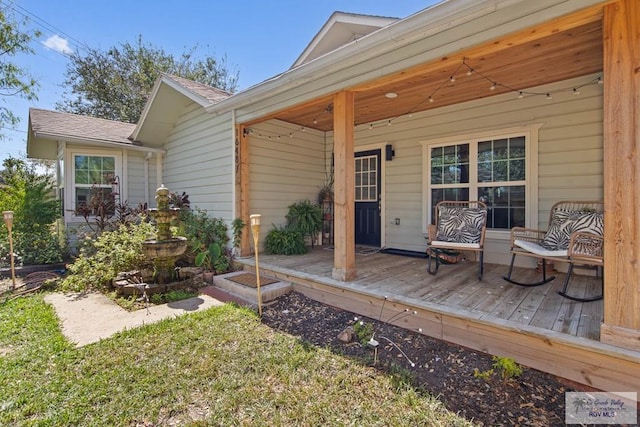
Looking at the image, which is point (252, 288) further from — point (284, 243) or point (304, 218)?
point (304, 218)

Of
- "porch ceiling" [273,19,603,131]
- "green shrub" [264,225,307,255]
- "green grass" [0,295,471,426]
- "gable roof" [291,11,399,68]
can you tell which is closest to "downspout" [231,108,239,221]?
"green shrub" [264,225,307,255]

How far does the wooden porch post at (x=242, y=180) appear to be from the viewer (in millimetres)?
5348

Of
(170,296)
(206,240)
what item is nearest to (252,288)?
(170,296)

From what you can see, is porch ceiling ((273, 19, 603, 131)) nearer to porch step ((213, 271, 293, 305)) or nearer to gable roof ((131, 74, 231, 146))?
gable roof ((131, 74, 231, 146))

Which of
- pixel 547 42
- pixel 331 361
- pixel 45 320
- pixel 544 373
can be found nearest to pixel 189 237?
pixel 45 320

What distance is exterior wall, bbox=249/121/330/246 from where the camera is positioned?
567 centimetres

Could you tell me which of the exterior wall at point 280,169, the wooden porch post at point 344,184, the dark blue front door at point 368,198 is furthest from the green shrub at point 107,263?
the dark blue front door at point 368,198

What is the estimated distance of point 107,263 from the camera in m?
4.67

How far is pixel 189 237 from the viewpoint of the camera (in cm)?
562

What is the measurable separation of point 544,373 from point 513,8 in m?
2.81

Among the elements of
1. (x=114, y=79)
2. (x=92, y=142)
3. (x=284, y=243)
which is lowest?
(x=284, y=243)

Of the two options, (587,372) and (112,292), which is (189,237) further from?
(587,372)

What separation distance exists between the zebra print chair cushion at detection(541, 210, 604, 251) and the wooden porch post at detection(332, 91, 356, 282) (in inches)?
90.5

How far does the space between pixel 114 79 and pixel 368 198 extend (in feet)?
50.1
